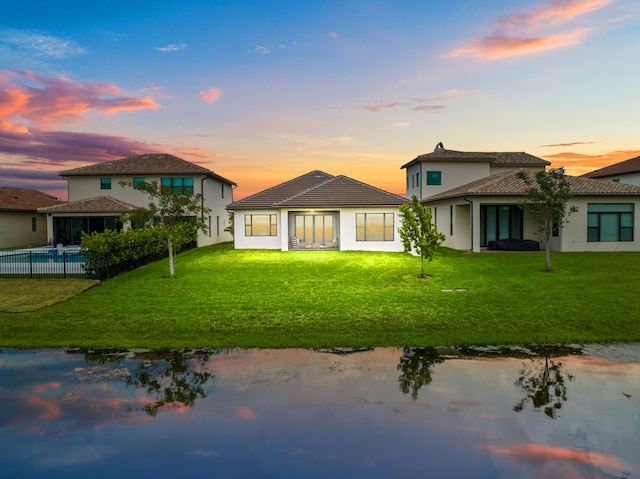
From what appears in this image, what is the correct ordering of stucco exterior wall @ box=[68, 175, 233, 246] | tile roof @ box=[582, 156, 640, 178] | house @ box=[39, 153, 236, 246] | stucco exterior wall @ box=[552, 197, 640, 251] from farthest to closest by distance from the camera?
tile roof @ box=[582, 156, 640, 178], stucco exterior wall @ box=[68, 175, 233, 246], house @ box=[39, 153, 236, 246], stucco exterior wall @ box=[552, 197, 640, 251]

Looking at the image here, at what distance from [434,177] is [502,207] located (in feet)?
28.3

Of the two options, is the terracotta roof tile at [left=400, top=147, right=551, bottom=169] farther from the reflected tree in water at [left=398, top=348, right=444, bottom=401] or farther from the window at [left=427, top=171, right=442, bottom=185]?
the reflected tree in water at [left=398, top=348, right=444, bottom=401]

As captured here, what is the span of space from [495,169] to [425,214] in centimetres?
2531

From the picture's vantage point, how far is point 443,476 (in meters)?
5.90

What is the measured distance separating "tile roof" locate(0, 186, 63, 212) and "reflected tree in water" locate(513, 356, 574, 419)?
4567cm

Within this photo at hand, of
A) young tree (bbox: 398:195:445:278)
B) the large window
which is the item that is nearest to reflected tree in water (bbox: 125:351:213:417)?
young tree (bbox: 398:195:445:278)

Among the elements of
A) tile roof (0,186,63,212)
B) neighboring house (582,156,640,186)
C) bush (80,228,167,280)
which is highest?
neighboring house (582,156,640,186)

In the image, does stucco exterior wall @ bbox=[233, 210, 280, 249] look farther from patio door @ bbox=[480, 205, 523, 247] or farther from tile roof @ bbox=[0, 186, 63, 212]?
tile roof @ bbox=[0, 186, 63, 212]

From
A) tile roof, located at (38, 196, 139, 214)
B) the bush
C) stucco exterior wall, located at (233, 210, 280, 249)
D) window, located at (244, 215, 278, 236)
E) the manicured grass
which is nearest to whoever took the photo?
the manicured grass

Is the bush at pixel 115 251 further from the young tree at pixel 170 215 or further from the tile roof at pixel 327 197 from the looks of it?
the tile roof at pixel 327 197

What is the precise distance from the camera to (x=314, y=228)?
→ 35.4 m

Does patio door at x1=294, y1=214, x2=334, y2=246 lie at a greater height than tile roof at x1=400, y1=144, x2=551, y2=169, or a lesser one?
lesser

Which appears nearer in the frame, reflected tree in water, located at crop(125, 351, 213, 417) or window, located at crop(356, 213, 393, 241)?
reflected tree in water, located at crop(125, 351, 213, 417)

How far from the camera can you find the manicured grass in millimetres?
12344
